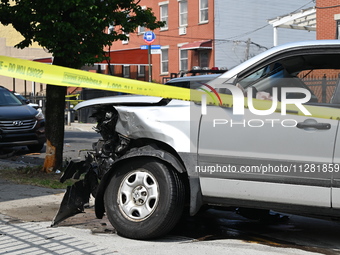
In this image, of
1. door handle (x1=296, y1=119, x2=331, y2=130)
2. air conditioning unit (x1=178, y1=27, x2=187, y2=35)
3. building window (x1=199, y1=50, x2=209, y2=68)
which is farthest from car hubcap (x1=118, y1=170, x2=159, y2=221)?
air conditioning unit (x1=178, y1=27, x2=187, y2=35)

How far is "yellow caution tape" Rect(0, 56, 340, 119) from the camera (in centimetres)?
535

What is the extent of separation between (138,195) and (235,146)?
0.98 m

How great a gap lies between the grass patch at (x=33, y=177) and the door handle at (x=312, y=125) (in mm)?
4257

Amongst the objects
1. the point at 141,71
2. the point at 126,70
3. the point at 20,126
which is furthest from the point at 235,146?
the point at 126,70

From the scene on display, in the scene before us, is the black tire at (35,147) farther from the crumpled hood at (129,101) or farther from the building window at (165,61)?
the building window at (165,61)

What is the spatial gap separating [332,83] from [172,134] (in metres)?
1.42

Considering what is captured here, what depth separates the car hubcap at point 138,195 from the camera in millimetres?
5434

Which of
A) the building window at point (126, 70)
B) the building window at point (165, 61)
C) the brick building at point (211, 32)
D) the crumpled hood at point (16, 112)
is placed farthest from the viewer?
the building window at point (126, 70)

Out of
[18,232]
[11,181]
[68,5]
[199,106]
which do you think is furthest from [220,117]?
[11,181]

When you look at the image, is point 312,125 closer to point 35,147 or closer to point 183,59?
point 35,147

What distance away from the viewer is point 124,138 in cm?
578

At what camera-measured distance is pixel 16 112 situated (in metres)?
14.1

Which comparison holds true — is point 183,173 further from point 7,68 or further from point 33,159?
point 33,159

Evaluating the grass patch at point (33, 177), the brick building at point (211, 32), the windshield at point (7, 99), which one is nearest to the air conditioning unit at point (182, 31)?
the brick building at point (211, 32)
